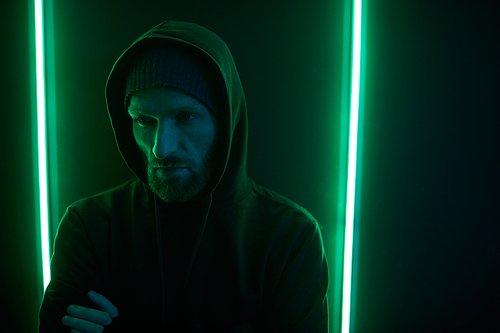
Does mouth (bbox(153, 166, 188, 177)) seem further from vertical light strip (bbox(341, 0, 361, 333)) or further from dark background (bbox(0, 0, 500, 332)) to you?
vertical light strip (bbox(341, 0, 361, 333))

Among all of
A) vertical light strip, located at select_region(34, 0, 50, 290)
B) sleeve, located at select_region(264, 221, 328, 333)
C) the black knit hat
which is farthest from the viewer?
vertical light strip, located at select_region(34, 0, 50, 290)

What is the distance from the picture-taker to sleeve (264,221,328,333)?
3.44ft

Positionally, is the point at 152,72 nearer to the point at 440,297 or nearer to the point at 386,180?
the point at 386,180

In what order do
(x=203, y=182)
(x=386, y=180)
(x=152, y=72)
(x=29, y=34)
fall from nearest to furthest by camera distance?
(x=152, y=72), (x=203, y=182), (x=29, y=34), (x=386, y=180)

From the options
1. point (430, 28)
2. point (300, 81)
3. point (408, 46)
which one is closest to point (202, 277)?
point (300, 81)

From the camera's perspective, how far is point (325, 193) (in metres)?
1.33

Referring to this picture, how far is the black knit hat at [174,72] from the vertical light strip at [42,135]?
19.7 inches

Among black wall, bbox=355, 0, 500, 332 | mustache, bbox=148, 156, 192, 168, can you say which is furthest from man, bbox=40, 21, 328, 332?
black wall, bbox=355, 0, 500, 332

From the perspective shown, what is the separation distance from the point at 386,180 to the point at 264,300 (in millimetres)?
706

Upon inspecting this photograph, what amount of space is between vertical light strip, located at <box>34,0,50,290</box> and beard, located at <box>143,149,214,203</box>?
0.55m

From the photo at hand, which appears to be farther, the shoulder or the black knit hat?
the shoulder

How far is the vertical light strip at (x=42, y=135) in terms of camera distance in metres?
1.21

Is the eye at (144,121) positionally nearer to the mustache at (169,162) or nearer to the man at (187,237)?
the man at (187,237)

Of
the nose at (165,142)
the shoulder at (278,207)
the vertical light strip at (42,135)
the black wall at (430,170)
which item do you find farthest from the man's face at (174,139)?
the black wall at (430,170)
